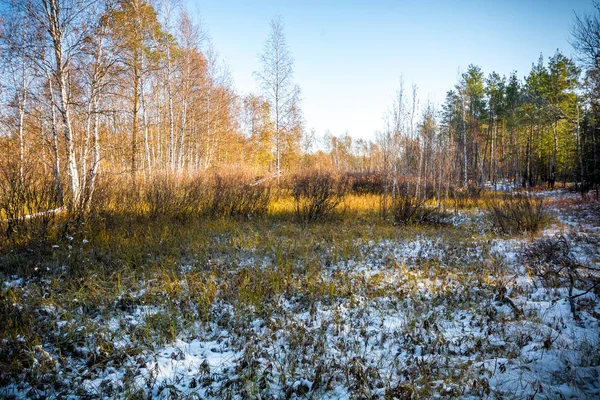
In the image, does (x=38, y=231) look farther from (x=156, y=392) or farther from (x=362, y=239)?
(x=362, y=239)

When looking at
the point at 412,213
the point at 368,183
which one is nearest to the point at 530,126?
the point at 368,183

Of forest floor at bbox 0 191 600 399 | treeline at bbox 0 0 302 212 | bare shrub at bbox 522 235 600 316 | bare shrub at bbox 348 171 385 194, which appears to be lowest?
forest floor at bbox 0 191 600 399

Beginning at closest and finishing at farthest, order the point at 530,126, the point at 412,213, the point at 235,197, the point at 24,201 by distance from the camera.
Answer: the point at 24,201 < the point at 412,213 < the point at 235,197 < the point at 530,126

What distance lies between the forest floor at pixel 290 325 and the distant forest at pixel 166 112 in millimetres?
3566

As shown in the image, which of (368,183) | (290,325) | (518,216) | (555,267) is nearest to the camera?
(290,325)

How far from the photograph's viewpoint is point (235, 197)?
10.3 metres

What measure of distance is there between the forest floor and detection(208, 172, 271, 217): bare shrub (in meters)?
3.67

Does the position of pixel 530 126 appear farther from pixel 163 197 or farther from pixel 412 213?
pixel 163 197

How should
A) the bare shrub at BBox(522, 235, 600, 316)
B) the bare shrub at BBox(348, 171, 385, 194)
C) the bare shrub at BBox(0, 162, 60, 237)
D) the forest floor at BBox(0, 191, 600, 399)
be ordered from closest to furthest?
the forest floor at BBox(0, 191, 600, 399), the bare shrub at BBox(522, 235, 600, 316), the bare shrub at BBox(0, 162, 60, 237), the bare shrub at BBox(348, 171, 385, 194)

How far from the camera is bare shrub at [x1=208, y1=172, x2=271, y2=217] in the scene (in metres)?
9.91

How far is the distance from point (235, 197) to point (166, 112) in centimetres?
1321

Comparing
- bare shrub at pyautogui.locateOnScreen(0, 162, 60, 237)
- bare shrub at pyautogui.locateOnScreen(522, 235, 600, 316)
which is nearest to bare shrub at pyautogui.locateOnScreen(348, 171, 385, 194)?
bare shrub at pyautogui.locateOnScreen(522, 235, 600, 316)

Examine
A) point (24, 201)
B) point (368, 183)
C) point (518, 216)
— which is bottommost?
point (518, 216)

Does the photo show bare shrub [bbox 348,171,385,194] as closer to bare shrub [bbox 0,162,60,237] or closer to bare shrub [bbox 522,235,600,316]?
bare shrub [bbox 522,235,600,316]
